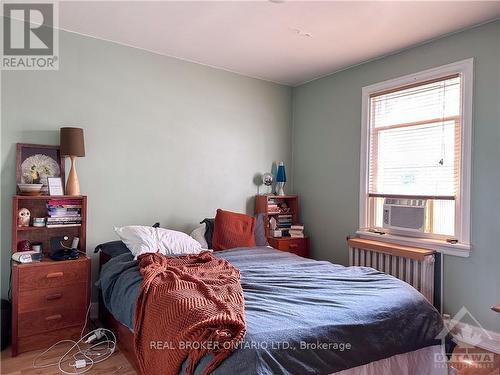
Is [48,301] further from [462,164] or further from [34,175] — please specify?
[462,164]

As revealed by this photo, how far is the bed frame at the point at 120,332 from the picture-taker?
224 centimetres

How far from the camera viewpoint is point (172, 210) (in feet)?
11.7

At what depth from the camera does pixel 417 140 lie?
125 inches

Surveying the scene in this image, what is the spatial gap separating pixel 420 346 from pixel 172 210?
2.52 metres

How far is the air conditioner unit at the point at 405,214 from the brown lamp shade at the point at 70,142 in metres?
2.84

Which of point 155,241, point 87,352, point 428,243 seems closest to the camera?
point 87,352

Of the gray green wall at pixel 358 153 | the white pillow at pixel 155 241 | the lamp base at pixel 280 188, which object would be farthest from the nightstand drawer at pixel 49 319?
the gray green wall at pixel 358 153

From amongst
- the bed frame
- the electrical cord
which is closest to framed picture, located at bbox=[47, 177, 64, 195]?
the bed frame

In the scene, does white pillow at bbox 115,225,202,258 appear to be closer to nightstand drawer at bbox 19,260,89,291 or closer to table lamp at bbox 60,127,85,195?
nightstand drawer at bbox 19,260,89,291

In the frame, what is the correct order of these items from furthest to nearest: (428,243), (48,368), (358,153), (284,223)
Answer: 1. (284,223)
2. (358,153)
3. (428,243)
4. (48,368)

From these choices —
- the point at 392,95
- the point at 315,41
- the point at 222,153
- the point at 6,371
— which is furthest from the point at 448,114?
the point at 6,371
